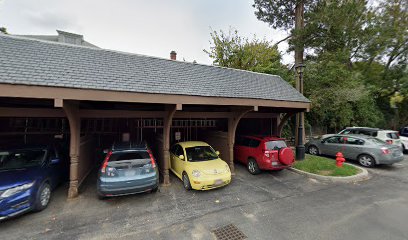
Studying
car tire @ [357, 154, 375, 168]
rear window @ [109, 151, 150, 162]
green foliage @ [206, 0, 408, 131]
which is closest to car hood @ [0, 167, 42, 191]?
rear window @ [109, 151, 150, 162]

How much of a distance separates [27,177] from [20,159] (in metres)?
1.17

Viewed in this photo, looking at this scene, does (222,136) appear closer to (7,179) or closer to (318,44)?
(7,179)

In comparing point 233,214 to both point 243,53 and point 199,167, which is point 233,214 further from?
point 243,53

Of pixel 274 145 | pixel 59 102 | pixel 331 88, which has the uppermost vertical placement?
pixel 331 88

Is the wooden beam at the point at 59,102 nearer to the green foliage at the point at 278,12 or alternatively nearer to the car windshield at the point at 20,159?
the car windshield at the point at 20,159

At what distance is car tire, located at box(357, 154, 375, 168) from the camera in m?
7.93

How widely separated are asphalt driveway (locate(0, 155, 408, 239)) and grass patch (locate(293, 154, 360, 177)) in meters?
0.88

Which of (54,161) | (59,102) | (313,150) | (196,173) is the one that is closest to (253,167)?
(196,173)

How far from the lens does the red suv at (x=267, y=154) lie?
633 centimetres

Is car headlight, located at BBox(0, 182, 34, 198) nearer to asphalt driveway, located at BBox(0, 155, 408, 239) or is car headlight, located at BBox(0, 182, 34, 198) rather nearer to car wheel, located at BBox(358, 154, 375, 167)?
asphalt driveway, located at BBox(0, 155, 408, 239)

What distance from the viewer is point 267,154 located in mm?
6430

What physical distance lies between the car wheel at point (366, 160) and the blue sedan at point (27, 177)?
1280 centimetres

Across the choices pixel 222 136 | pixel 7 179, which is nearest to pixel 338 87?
pixel 222 136

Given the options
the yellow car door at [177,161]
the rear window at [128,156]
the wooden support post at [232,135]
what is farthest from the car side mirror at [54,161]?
the wooden support post at [232,135]
